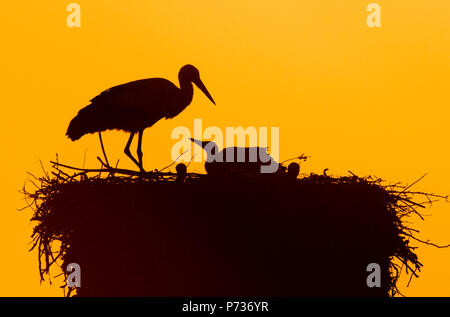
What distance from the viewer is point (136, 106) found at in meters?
7.81

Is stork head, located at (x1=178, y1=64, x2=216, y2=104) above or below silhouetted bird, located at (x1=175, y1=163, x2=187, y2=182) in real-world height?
above

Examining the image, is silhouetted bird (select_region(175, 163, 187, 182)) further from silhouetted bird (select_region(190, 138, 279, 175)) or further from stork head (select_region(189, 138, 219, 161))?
stork head (select_region(189, 138, 219, 161))

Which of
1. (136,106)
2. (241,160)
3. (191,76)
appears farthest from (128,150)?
(241,160)

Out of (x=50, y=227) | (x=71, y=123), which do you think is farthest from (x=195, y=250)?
(x=71, y=123)

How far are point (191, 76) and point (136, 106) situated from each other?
3.06ft

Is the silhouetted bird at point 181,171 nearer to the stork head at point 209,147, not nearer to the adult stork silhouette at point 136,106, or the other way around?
the stork head at point 209,147

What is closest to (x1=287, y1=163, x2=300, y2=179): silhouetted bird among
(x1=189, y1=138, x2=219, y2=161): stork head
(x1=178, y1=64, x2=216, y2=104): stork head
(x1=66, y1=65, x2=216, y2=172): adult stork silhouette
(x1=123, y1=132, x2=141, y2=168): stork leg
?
(x1=189, y1=138, x2=219, y2=161): stork head

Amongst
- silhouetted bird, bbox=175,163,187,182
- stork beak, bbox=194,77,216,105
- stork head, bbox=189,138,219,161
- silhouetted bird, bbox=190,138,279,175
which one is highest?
stork beak, bbox=194,77,216,105

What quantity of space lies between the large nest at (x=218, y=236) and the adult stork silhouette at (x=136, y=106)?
1.95 metres

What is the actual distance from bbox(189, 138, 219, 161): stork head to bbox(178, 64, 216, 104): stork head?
1.04 m

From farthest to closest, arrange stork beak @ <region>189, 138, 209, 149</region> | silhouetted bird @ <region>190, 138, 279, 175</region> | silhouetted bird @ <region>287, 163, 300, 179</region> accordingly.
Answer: stork beak @ <region>189, 138, 209, 149</region> → silhouetted bird @ <region>190, 138, 279, 175</region> → silhouetted bird @ <region>287, 163, 300, 179</region>

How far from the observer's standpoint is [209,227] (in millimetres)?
5469

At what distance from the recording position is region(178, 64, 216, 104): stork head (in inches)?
331

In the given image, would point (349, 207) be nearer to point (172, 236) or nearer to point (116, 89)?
point (172, 236)
